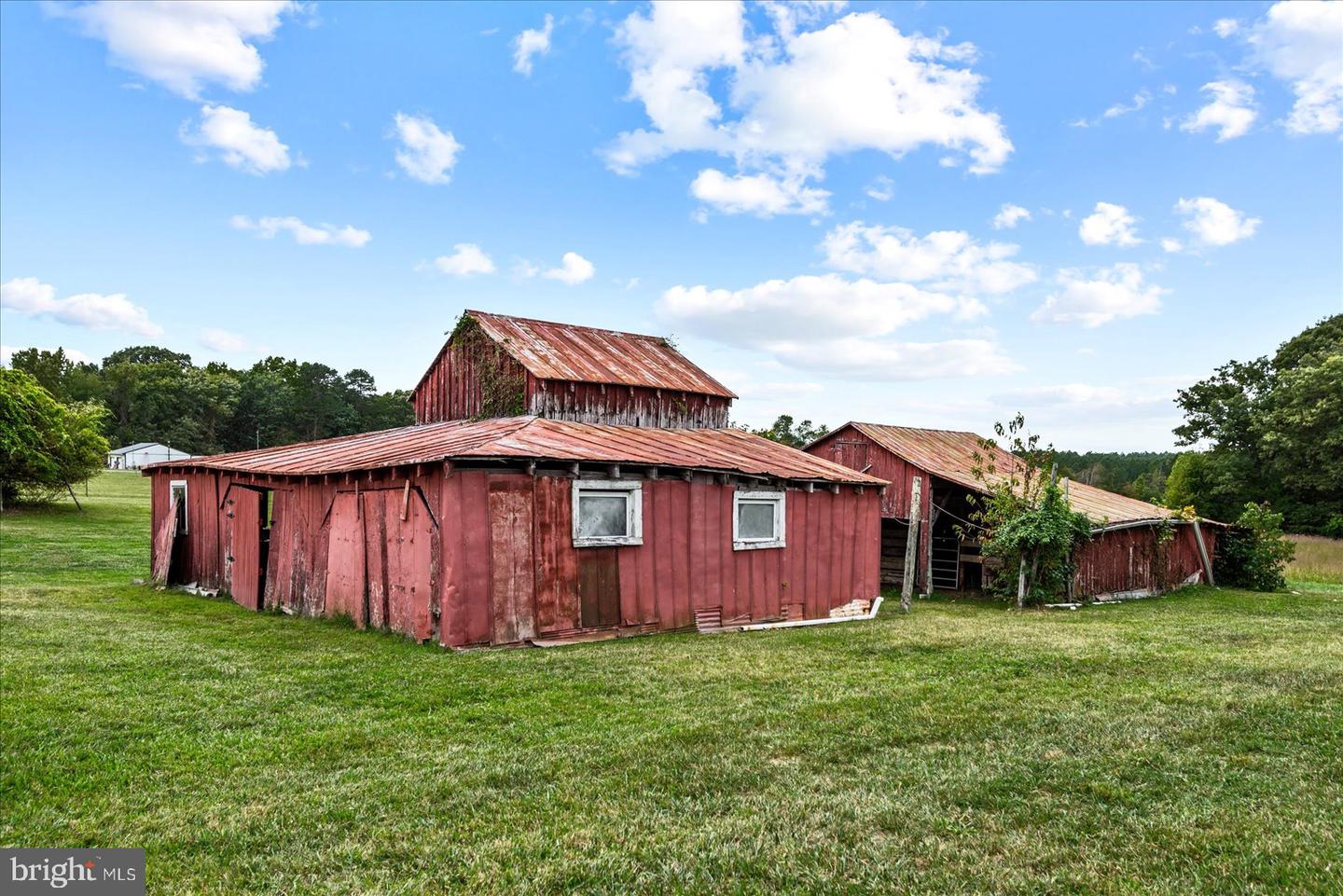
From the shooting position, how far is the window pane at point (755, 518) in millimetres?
14242

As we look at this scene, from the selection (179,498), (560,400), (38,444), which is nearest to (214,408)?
(38,444)

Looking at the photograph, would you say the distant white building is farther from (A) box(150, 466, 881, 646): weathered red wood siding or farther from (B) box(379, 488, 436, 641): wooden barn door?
(B) box(379, 488, 436, 641): wooden barn door

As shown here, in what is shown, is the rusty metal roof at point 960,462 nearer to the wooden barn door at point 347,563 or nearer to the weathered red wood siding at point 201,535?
the wooden barn door at point 347,563

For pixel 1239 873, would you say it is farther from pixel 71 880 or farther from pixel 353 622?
pixel 353 622

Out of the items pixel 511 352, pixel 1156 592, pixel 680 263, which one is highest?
pixel 680 263

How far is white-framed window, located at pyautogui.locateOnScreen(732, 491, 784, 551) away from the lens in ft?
46.2

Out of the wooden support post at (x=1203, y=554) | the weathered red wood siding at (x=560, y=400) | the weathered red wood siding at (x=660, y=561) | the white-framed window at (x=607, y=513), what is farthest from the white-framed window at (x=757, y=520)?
the wooden support post at (x=1203, y=554)

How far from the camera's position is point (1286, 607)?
18.6 meters

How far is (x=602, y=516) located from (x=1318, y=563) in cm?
3013

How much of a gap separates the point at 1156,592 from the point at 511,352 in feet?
60.1

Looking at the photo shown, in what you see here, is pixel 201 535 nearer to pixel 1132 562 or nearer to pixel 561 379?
pixel 561 379

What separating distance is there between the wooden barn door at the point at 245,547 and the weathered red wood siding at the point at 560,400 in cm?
458

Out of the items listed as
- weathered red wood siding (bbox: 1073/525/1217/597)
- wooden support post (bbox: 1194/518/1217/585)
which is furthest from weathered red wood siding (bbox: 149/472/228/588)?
wooden support post (bbox: 1194/518/1217/585)

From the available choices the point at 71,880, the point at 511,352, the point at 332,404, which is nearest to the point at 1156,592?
the point at 511,352
